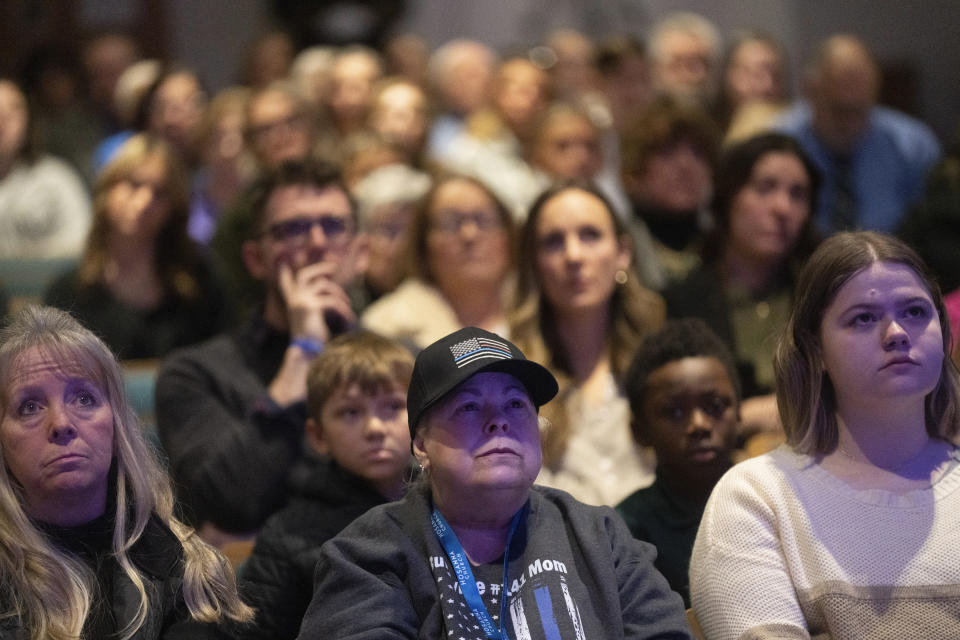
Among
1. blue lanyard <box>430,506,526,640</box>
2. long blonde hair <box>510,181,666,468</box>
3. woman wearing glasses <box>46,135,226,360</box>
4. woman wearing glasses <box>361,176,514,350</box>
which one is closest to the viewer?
blue lanyard <box>430,506,526,640</box>

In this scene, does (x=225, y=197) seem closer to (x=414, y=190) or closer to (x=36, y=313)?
(x=414, y=190)

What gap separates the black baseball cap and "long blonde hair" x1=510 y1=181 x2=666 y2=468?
3.39 feet

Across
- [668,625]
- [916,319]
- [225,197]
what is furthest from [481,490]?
[225,197]

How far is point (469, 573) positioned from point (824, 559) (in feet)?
2.03

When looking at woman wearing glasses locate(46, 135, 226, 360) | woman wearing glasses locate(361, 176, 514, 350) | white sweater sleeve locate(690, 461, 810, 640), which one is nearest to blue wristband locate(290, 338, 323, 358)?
woman wearing glasses locate(361, 176, 514, 350)

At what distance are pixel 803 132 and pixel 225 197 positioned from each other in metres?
2.44

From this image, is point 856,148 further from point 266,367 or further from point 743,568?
point 743,568

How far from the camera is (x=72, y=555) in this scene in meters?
2.12

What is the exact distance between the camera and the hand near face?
322 cm

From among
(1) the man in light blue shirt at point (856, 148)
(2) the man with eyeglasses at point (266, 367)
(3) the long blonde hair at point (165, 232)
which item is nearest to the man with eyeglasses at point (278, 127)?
(3) the long blonde hair at point (165, 232)

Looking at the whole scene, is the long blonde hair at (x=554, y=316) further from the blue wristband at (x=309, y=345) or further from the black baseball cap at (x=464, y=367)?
the black baseball cap at (x=464, y=367)

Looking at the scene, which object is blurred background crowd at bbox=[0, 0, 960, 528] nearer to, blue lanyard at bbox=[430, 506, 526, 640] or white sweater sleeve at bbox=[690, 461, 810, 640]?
white sweater sleeve at bbox=[690, 461, 810, 640]

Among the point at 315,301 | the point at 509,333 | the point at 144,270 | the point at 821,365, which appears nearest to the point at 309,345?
the point at 315,301

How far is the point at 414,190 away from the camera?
4.41 meters
